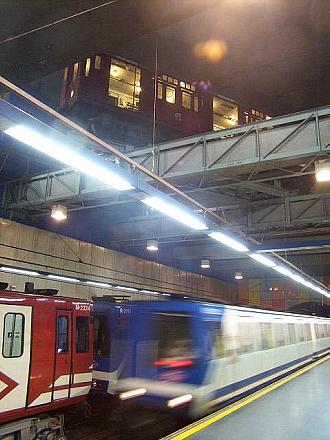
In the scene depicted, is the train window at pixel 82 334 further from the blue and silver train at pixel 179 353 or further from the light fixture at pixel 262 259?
the light fixture at pixel 262 259

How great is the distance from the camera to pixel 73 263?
50.1 feet

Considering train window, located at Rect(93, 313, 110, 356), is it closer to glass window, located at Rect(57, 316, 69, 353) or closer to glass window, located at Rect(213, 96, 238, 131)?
glass window, located at Rect(57, 316, 69, 353)

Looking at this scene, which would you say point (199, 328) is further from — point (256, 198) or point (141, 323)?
point (256, 198)

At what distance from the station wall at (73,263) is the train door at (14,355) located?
6.19 m

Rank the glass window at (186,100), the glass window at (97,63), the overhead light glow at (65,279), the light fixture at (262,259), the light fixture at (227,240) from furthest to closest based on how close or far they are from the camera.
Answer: the glass window at (186,100) < the glass window at (97,63) < the overhead light glow at (65,279) < the light fixture at (262,259) < the light fixture at (227,240)

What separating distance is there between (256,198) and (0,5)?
30.5ft

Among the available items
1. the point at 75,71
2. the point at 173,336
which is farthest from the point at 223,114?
the point at 173,336

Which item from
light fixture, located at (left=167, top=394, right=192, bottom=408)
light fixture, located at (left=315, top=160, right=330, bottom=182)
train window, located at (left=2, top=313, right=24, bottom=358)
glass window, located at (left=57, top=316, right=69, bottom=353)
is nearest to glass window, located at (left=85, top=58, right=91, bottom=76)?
light fixture, located at (left=315, top=160, right=330, bottom=182)

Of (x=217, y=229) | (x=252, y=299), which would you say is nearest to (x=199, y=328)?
(x=217, y=229)

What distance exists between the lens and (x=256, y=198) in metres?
12.9

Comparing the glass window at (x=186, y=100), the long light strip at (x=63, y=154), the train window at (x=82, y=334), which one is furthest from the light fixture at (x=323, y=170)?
the glass window at (x=186, y=100)

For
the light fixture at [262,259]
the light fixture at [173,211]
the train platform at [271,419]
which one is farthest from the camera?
the light fixture at [262,259]

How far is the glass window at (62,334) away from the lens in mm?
7483

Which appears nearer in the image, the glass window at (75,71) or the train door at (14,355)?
the train door at (14,355)
